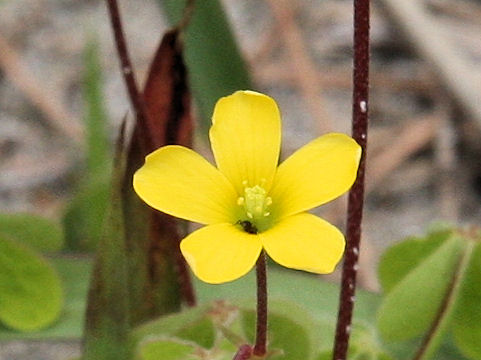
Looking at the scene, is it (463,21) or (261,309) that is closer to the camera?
(261,309)

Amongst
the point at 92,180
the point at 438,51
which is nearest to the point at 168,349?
the point at 92,180

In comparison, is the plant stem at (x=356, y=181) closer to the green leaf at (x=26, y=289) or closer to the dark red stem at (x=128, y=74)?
the dark red stem at (x=128, y=74)

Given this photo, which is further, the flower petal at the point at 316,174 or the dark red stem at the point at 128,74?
the dark red stem at the point at 128,74

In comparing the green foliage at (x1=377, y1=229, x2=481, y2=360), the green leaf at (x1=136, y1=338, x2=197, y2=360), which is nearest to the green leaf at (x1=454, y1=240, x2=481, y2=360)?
the green foliage at (x1=377, y1=229, x2=481, y2=360)

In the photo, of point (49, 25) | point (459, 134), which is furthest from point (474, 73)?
point (49, 25)

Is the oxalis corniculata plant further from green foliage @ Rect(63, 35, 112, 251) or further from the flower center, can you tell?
green foliage @ Rect(63, 35, 112, 251)

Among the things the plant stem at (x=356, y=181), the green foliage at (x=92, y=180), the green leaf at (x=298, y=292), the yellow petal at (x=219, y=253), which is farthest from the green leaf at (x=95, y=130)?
the yellow petal at (x=219, y=253)

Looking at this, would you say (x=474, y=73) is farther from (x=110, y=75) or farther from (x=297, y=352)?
(x=297, y=352)
